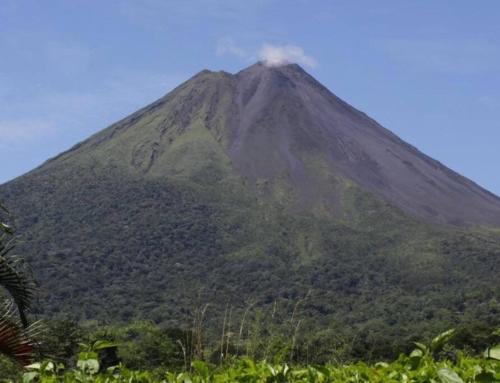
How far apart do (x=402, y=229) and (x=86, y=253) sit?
2270 inches

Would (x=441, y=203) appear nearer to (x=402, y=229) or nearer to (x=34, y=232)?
(x=402, y=229)

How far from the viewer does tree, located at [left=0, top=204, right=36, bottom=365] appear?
4463 millimetres

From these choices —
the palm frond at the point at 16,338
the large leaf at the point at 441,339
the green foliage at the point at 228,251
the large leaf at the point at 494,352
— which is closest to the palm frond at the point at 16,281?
the palm frond at the point at 16,338

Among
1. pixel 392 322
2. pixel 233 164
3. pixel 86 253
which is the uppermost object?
pixel 233 164

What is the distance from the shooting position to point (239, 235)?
161 metres

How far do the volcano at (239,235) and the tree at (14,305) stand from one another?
4280 inches

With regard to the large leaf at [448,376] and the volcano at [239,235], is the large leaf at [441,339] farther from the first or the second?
the volcano at [239,235]

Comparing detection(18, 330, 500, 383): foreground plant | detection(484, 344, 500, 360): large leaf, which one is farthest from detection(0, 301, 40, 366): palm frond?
detection(484, 344, 500, 360): large leaf

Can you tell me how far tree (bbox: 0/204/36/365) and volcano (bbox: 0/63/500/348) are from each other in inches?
4280

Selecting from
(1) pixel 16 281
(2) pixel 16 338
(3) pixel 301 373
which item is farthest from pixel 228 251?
(3) pixel 301 373

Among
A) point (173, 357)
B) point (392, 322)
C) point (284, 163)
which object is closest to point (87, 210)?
point (284, 163)

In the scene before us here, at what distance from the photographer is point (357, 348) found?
150ft

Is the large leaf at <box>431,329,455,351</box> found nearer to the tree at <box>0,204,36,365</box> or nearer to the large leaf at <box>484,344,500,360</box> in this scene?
the large leaf at <box>484,344,500,360</box>

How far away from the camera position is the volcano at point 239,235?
13325 cm
